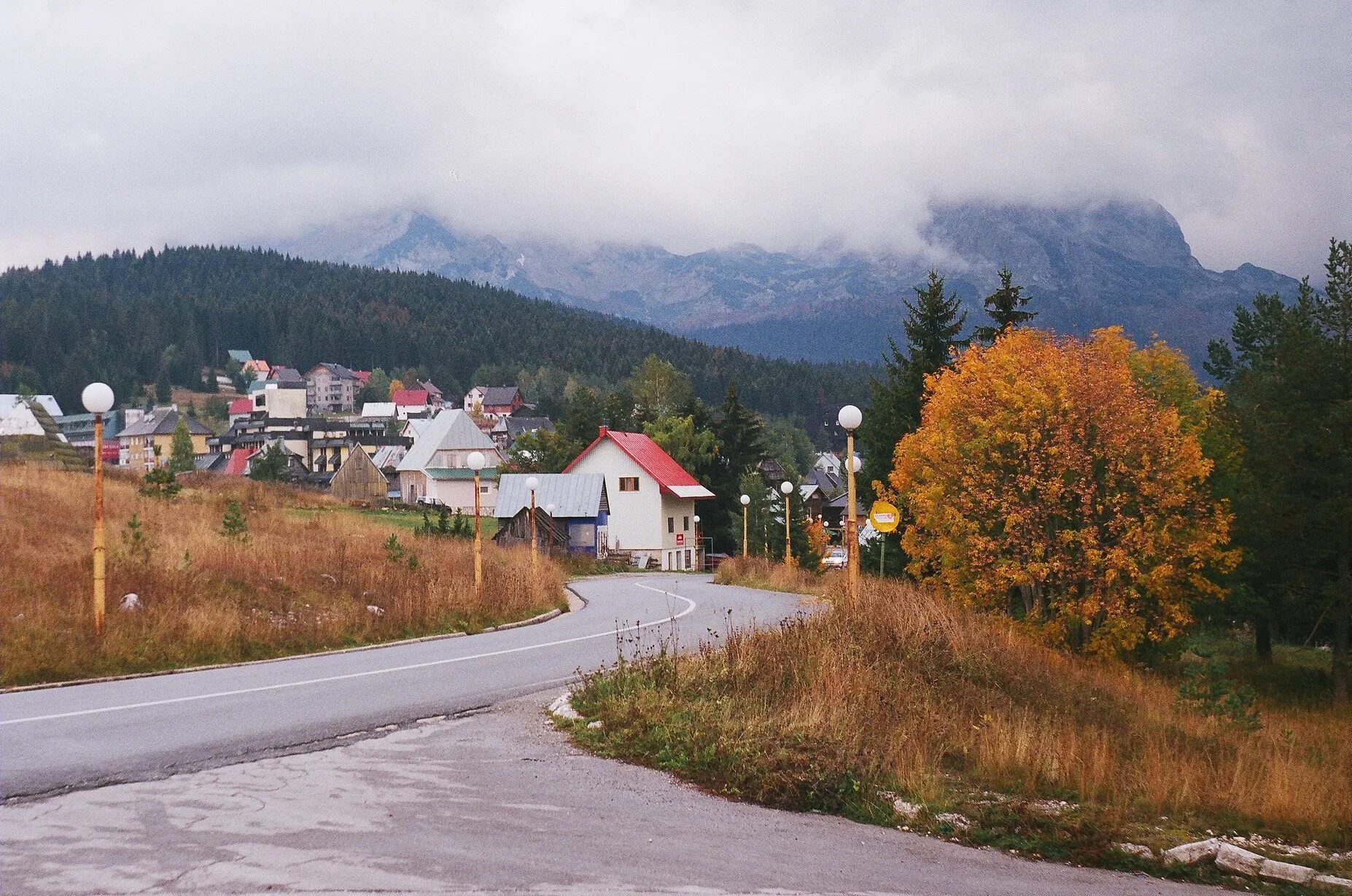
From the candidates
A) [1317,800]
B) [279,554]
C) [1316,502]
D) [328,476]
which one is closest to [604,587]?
[279,554]

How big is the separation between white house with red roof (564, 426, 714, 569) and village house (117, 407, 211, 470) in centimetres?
7262

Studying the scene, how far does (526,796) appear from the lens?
8.28 meters

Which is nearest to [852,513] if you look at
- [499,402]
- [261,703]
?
[261,703]

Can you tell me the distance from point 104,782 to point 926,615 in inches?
365

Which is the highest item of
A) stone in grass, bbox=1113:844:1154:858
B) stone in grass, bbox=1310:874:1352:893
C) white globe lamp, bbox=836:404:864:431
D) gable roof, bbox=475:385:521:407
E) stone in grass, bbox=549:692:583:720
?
gable roof, bbox=475:385:521:407

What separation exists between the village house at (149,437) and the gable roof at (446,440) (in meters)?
35.5

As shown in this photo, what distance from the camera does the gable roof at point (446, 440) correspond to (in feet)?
324

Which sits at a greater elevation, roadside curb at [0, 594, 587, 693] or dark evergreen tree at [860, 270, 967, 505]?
dark evergreen tree at [860, 270, 967, 505]

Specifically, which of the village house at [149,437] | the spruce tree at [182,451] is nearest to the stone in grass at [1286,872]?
the spruce tree at [182,451]

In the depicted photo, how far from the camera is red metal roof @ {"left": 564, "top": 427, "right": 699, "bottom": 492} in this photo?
65750 mm

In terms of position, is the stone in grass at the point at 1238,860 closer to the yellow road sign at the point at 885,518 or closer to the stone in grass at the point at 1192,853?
the stone in grass at the point at 1192,853

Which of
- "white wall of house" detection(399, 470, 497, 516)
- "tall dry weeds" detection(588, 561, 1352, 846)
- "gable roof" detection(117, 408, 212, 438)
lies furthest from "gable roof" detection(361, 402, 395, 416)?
"tall dry weeds" detection(588, 561, 1352, 846)

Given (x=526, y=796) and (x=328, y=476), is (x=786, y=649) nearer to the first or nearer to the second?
→ (x=526, y=796)

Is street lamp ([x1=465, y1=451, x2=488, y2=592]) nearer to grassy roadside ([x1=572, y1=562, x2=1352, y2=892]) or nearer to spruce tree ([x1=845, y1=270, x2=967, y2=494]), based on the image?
grassy roadside ([x1=572, y1=562, x2=1352, y2=892])
